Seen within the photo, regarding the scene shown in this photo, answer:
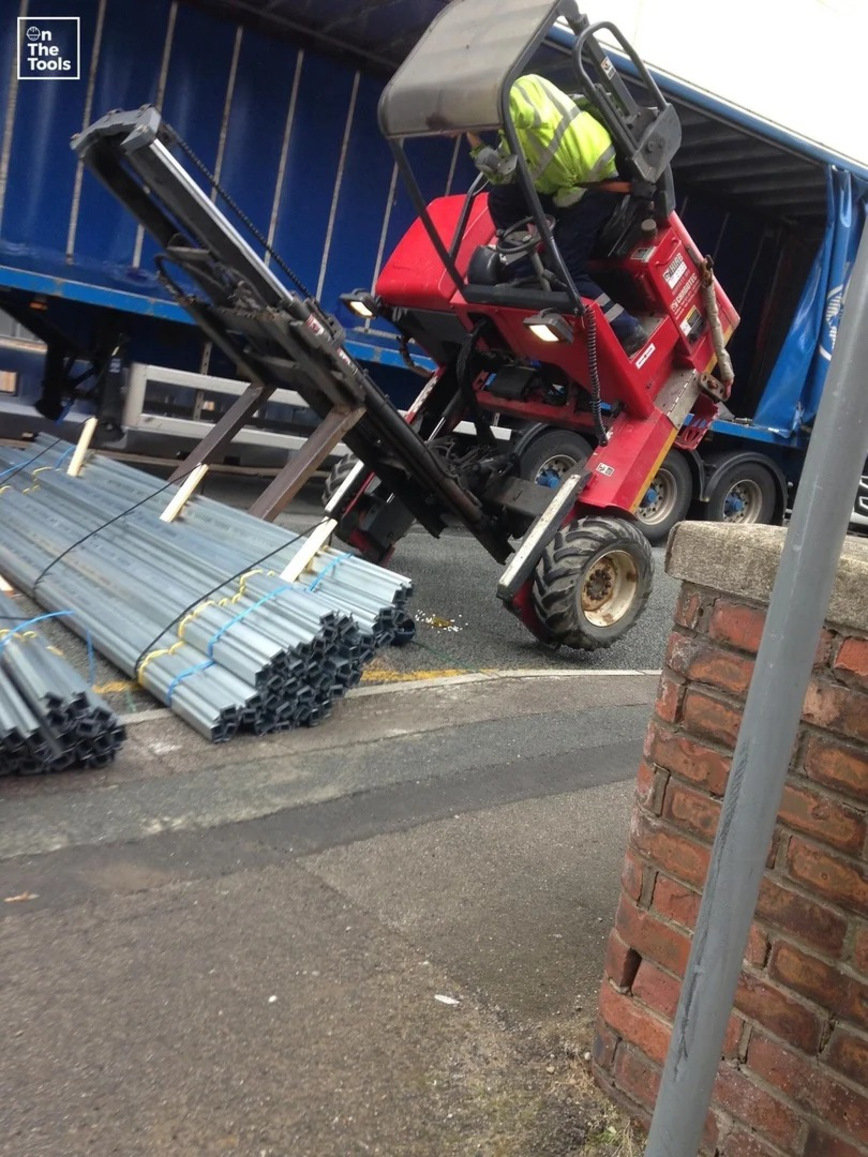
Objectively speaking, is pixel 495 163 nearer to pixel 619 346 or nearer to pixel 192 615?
pixel 619 346

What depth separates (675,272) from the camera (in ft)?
21.6

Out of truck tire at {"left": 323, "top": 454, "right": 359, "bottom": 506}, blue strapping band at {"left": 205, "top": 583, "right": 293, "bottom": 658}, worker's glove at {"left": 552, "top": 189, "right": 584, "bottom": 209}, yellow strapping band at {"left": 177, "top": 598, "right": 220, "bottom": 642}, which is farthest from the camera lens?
truck tire at {"left": 323, "top": 454, "right": 359, "bottom": 506}

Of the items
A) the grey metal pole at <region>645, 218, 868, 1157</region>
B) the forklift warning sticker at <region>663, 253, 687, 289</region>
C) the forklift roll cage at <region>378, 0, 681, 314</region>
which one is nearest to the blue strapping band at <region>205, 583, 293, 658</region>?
the forklift roll cage at <region>378, 0, 681, 314</region>

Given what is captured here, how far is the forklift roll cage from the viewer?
5.07 m

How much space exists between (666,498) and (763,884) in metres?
9.23

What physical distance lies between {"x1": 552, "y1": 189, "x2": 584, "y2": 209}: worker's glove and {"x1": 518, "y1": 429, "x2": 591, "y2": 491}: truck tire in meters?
3.49

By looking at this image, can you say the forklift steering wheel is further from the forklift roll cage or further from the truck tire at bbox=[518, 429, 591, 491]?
the truck tire at bbox=[518, 429, 591, 491]

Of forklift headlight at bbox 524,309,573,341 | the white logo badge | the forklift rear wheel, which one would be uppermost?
the white logo badge

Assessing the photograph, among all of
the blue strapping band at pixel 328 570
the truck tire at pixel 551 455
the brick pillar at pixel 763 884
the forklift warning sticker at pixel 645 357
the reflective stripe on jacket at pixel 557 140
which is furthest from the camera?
the truck tire at pixel 551 455

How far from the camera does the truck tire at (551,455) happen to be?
9.46 meters

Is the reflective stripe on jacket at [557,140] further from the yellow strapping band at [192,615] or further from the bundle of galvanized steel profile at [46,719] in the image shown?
the bundle of galvanized steel profile at [46,719]

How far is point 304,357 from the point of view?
5.87 meters

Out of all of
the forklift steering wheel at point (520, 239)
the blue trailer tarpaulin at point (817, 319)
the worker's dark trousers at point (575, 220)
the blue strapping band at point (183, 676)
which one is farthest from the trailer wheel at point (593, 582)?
the blue trailer tarpaulin at point (817, 319)

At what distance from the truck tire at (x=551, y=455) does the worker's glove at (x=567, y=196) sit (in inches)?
137
